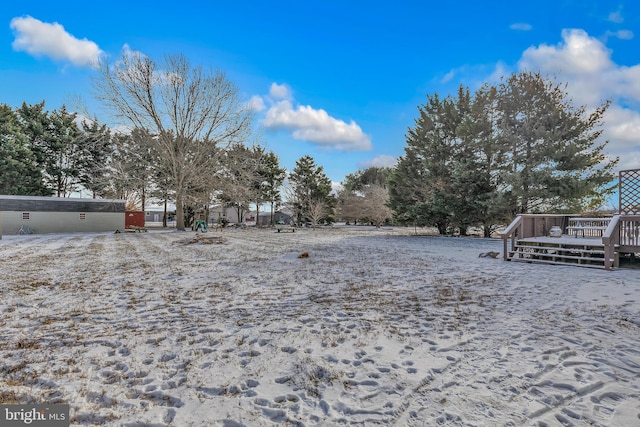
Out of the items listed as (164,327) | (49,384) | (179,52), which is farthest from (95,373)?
(179,52)

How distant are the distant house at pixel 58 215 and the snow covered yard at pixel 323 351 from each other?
20.9m

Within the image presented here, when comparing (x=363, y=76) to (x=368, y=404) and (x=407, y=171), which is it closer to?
(x=407, y=171)

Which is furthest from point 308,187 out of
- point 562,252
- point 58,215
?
point 562,252

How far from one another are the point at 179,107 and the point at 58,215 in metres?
12.4

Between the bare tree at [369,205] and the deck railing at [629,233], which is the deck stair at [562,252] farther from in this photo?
the bare tree at [369,205]

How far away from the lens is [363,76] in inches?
607

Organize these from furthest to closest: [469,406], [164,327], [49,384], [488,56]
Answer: [488,56] → [164,327] → [49,384] → [469,406]

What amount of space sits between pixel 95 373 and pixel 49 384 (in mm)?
267

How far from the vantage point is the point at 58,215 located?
2145cm

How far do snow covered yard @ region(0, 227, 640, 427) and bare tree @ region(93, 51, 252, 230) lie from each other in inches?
639

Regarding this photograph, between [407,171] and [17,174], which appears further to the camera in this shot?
[17,174]

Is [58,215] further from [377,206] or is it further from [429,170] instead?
[377,206]

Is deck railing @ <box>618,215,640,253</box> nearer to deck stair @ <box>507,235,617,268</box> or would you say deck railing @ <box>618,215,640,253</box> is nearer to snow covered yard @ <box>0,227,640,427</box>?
deck stair @ <box>507,235,617,268</box>

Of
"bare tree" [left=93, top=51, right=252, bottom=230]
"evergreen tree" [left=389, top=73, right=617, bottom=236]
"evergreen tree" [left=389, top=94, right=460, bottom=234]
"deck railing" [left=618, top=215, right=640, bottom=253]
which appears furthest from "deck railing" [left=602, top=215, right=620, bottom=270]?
"bare tree" [left=93, top=51, right=252, bottom=230]
